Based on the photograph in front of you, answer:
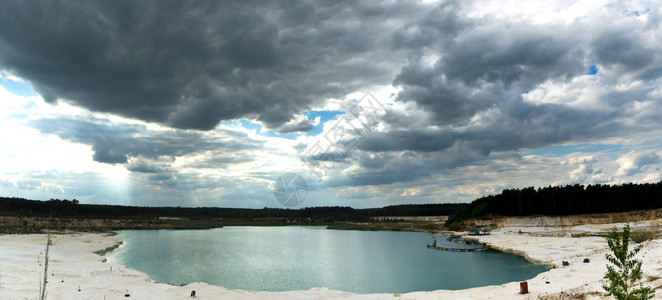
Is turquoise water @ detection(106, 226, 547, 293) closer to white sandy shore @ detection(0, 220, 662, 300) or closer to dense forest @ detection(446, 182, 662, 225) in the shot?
white sandy shore @ detection(0, 220, 662, 300)

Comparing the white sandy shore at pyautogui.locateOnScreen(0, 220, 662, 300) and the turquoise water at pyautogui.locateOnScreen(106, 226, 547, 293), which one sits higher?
the white sandy shore at pyautogui.locateOnScreen(0, 220, 662, 300)

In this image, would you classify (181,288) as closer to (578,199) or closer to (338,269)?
(338,269)

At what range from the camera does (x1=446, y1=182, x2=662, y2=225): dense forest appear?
385ft

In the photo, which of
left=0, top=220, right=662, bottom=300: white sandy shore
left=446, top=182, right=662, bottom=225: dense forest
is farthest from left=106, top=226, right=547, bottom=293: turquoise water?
left=446, top=182, right=662, bottom=225: dense forest

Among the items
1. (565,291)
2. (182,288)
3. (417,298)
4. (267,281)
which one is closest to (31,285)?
(182,288)

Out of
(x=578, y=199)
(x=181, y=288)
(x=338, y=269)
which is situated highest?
(x=578, y=199)

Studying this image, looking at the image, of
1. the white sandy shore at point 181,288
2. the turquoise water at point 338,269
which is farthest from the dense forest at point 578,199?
the white sandy shore at point 181,288

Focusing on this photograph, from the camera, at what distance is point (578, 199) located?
12488 cm

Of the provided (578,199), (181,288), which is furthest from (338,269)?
(578,199)

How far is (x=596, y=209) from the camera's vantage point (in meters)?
118

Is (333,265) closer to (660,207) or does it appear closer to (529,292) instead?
(529,292)

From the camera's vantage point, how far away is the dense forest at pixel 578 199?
Answer: 117500 mm

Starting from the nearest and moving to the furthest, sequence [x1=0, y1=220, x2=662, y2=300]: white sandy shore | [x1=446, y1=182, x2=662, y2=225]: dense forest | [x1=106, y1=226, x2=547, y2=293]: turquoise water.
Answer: [x1=0, y1=220, x2=662, y2=300]: white sandy shore
[x1=106, y1=226, x2=547, y2=293]: turquoise water
[x1=446, y1=182, x2=662, y2=225]: dense forest

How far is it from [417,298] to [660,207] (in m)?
124
